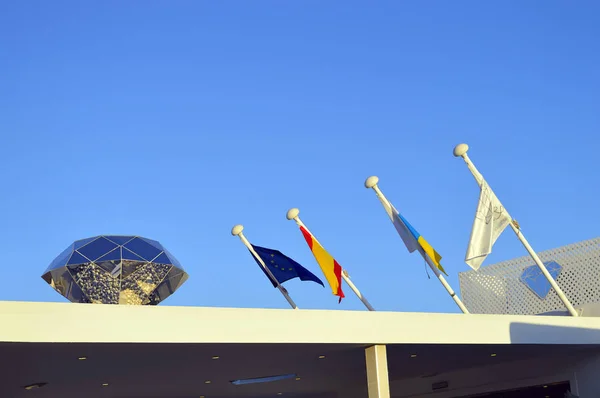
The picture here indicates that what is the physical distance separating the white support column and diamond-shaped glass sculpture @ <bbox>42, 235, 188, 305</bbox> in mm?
5524

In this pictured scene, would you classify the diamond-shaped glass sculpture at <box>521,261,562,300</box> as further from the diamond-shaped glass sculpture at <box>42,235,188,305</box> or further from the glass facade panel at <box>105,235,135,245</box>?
the glass facade panel at <box>105,235,135,245</box>

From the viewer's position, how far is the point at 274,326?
47.4ft

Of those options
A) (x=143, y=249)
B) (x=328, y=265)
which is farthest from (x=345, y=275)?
(x=143, y=249)

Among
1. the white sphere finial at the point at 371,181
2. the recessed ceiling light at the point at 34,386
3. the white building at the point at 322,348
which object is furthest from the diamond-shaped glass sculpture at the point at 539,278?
the recessed ceiling light at the point at 34,386

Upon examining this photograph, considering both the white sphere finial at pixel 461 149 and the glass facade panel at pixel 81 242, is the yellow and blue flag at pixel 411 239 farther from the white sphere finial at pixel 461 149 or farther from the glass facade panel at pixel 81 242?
the glass facade panel at pixel 81 242

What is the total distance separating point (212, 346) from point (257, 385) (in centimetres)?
828

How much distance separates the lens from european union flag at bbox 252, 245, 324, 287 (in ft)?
64.7

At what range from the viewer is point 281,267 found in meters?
19.9

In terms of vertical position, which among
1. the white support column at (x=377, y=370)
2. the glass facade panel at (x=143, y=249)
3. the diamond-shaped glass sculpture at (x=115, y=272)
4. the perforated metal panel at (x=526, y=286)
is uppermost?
the perforated metal panel at (x=526, y=286)

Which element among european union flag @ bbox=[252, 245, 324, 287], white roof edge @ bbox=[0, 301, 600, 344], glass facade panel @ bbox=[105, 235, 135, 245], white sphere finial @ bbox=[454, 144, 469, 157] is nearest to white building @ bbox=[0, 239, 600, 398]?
white roof edge @ bbox=[0, 301, 600, 344]

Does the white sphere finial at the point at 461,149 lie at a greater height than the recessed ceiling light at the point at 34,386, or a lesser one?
greater

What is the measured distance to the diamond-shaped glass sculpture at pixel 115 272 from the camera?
59.9ft

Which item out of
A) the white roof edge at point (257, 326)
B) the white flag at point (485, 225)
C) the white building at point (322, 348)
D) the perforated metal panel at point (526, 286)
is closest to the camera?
the white roof edge at point (257, 326)

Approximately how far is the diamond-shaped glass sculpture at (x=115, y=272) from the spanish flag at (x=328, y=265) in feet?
10.6
